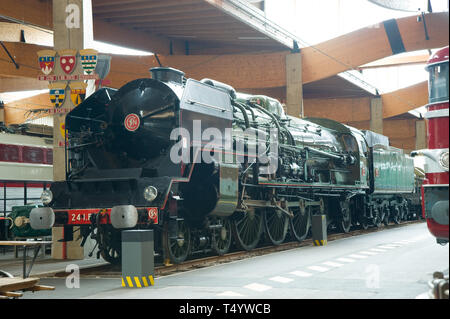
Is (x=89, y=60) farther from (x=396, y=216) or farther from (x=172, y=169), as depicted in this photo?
(x=396, y=216)

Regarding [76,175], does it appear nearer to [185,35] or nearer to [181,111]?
[181,111]

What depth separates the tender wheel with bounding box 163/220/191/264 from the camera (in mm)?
10570

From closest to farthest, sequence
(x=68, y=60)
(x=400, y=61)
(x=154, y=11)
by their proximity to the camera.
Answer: (x=68, y=60) → (x=154, y=11) → (x=400, y=61)

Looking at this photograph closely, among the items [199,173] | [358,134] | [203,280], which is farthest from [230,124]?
[358,134]

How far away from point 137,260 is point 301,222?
27.9ft

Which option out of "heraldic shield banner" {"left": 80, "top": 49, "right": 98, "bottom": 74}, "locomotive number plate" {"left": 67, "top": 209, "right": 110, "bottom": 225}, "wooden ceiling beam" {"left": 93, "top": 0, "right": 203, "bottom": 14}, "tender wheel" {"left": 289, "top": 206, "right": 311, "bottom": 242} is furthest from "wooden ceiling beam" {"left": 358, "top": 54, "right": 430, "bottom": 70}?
"locomotive number plate" {"left": 67, "top": 209, "right": 110, "bottom": 225}

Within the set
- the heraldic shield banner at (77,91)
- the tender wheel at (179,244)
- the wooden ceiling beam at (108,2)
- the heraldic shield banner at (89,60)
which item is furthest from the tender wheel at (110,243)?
the wooden ceiling beam at (108,2)

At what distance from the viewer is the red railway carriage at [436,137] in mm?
7051

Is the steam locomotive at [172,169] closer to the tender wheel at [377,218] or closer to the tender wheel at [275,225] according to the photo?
the tender wheel at [275,225]

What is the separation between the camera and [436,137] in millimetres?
7133

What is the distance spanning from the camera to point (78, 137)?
11.4 metres

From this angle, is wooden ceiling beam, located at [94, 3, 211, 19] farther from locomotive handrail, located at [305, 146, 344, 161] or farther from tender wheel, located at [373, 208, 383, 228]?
tender wheel, located at [373, 208, 383, 228]

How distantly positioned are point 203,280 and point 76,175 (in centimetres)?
387

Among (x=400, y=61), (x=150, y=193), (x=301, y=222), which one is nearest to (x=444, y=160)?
(x=150, y=193)
